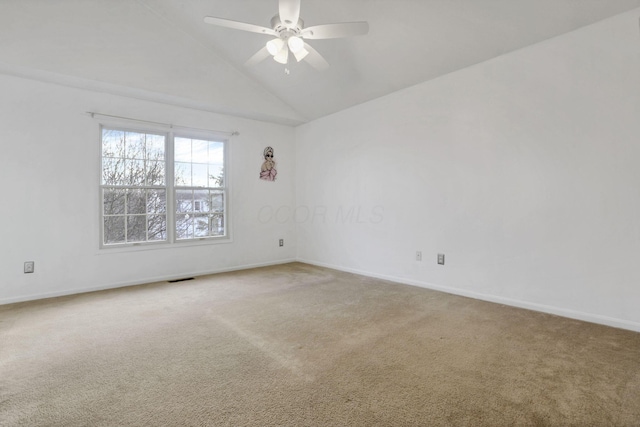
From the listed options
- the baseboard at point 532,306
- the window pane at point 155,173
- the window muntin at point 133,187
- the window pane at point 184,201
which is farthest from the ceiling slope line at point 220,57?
the baseboard at point 532,306

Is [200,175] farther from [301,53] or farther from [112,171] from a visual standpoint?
[301,53]

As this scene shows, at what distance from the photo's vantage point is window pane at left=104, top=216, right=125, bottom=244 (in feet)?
12.9

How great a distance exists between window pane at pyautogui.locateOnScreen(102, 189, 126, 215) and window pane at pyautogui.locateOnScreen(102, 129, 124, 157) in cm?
48

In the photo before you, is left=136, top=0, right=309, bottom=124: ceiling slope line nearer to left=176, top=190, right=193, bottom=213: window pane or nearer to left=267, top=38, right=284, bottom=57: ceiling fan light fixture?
left=176, top=190, right=193, bottom=213: window pane

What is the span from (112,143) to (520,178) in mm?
4779

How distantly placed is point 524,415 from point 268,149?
4776 mm

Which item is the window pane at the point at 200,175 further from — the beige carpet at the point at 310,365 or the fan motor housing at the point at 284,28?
the fan motor housing at the point at 284,28

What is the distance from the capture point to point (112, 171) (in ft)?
13.1

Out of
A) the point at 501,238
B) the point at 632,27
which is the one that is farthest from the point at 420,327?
the point at 632,27

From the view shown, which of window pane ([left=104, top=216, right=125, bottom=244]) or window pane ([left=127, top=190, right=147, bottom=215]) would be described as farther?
window pane ([left=127, top=190, right=147, bottom=215])

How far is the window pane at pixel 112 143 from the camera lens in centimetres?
393

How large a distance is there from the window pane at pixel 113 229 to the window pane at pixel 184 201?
2.39 ft
